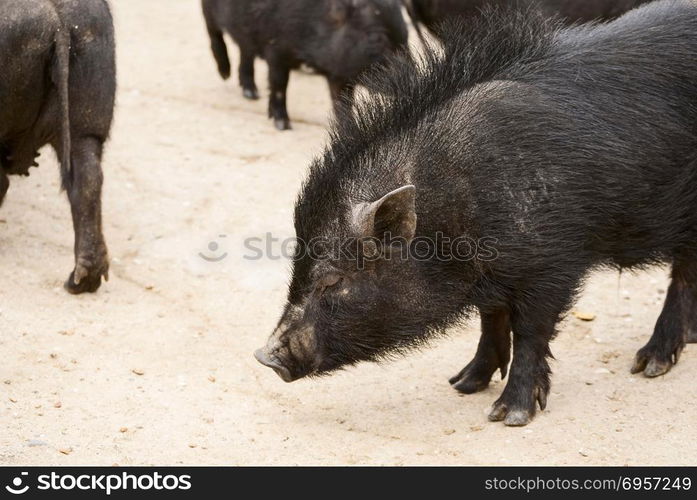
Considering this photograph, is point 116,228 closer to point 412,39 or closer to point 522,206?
point 522,206

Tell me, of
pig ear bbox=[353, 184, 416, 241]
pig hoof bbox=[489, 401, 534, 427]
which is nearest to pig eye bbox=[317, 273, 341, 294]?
pig ear bbox=[353, 184, 416, 241]

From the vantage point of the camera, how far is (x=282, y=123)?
32.6ft

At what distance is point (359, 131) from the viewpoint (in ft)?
18.1

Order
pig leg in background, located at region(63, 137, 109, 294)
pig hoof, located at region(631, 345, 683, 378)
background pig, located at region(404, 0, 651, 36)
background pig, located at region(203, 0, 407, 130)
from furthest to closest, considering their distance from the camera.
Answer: background pig, located at region(203, 0, 407, 130) < background pig, located at region(404, 0, 651, 36) < pig leg in background, located at region(63, 137, 109, 294) < pig hoof, located at region(631, 345, 683, 378)

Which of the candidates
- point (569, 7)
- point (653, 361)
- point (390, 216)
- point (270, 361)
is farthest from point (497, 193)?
point (569, 7)

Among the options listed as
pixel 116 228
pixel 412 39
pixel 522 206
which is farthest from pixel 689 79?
pixel 412 39

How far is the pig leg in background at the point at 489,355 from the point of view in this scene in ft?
19.5

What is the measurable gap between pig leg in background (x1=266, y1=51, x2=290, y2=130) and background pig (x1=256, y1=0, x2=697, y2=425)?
4.26 metres

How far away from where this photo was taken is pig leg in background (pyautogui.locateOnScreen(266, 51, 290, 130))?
32.6ft

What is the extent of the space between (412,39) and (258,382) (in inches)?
274

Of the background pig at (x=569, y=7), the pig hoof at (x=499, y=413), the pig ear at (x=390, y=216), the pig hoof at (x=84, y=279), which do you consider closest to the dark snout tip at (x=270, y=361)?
the pig ear at (x=390, y=216)

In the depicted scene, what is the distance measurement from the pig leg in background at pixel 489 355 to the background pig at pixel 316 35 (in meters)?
→ 3.93

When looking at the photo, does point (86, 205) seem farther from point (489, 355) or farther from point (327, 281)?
point (489, 355)

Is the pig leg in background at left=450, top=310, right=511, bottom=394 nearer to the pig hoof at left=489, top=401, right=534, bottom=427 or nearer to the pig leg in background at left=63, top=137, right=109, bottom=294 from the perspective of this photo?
the pig hoof at left=489, top=401, right=534, bottom=427
